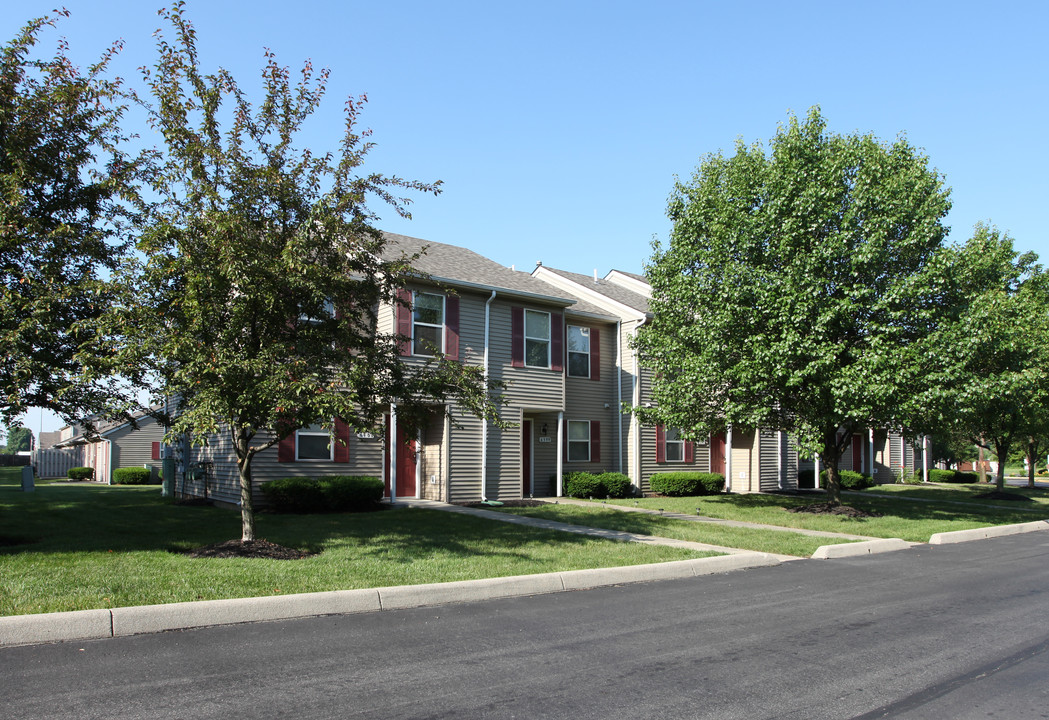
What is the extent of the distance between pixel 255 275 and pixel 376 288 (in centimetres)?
185

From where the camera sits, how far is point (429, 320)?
18.7m

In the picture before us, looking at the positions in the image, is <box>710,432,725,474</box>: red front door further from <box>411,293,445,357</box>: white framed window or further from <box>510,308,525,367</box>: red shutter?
<box>411,293,445,357</box>: white framed window

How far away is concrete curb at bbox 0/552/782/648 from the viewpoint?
6.09 m

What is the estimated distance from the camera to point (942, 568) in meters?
10.9

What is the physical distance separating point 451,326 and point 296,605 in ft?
40.0

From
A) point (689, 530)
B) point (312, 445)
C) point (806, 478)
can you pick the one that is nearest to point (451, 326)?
point (312, 445)

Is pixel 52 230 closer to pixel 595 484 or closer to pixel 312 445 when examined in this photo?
pixel 312 445

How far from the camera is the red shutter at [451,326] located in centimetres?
1881

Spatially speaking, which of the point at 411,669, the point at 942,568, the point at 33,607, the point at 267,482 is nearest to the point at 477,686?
the point at 411,669

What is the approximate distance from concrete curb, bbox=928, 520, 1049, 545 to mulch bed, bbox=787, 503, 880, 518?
9.15ft

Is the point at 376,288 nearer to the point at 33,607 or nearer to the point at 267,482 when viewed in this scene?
the point at 33,607

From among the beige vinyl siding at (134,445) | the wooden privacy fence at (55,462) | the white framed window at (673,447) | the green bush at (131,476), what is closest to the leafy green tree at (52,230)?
the white framed window at (673,447)

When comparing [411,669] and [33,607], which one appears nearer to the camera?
[411,669]

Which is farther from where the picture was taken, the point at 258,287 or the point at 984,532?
the point at 984,532
